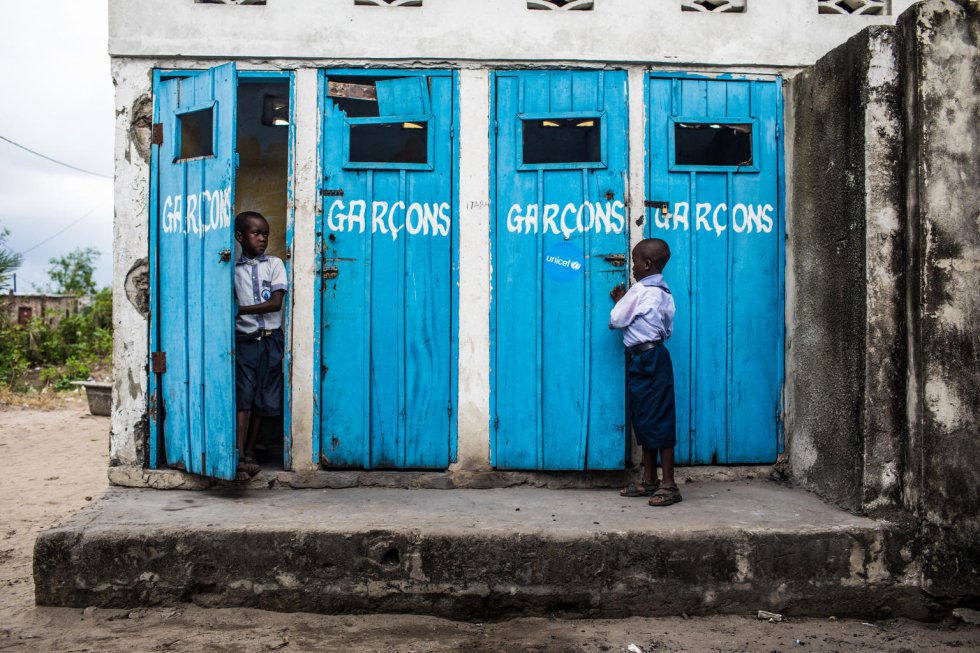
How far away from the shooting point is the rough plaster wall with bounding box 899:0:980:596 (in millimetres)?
3625

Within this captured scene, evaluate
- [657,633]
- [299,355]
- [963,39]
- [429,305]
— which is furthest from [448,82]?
[657,633]

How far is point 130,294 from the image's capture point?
4488 mm

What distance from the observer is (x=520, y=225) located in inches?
176

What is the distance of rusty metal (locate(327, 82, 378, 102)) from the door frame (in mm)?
236

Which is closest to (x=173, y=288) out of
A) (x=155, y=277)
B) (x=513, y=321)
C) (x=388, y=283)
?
(x=155, y=277)

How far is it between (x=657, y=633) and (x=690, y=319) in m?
1.91

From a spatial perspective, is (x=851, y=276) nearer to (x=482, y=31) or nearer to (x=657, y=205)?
(x=657, y=205)

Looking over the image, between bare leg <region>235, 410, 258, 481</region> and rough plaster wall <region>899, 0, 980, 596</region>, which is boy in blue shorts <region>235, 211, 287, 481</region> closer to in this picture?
bare leg <region>235, 410, 258, 481</region>

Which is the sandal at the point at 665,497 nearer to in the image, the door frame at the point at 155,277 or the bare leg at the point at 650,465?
the bare leg at the point at 650,465

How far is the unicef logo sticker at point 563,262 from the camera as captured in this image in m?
4.46

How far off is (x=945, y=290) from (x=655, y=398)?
60.8 inches

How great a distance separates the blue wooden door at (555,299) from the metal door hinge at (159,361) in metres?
2.01

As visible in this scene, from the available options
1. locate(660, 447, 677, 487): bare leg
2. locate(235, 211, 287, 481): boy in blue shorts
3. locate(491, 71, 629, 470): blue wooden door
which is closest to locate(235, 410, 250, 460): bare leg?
locate(235, 211, 287, 481): boy in blue shorts

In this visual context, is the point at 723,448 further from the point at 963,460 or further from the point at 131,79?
the point at 131,79
